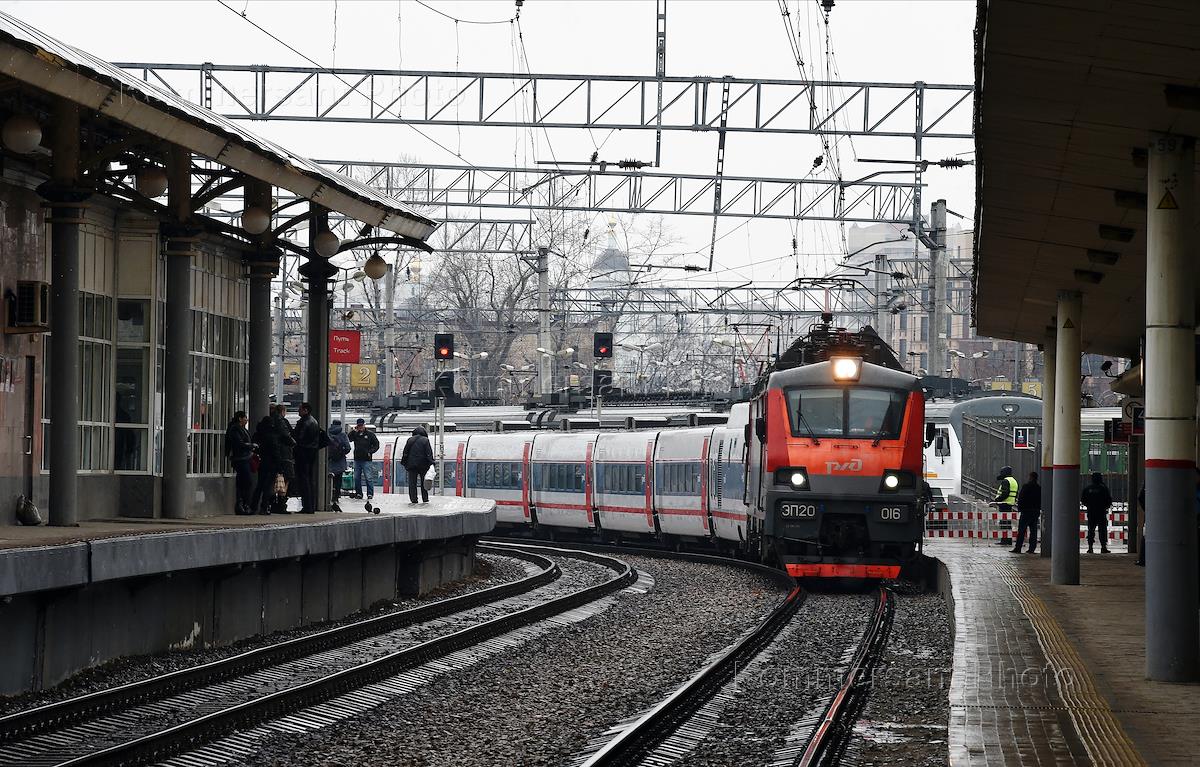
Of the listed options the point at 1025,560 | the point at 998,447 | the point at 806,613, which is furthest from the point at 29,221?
the point at 998,447

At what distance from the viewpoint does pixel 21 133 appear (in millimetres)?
14352

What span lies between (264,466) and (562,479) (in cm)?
1948

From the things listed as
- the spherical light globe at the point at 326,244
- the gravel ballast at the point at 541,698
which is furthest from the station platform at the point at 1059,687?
the spherical light globe at the point at 326,244

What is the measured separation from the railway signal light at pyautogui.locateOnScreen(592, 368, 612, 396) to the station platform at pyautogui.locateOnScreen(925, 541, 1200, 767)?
25636 mm


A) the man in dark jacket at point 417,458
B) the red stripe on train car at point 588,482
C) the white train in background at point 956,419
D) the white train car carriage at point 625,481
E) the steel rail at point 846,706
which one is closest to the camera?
the steel rail at point 846,706

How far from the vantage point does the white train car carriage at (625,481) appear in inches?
1448

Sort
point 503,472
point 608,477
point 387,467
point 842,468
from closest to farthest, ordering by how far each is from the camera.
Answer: point 842,468, point 608,477, point 503,472, point 387,467

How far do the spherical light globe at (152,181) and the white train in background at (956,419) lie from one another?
2829cm

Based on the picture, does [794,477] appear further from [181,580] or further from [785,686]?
[181,580]

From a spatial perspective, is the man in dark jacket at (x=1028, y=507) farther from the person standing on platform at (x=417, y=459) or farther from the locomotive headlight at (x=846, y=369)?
the person standing on platform at (x=417, y=459)


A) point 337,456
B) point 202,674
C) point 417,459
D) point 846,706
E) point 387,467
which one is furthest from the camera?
point 387,467

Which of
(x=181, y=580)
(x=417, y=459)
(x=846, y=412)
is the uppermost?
(x=846, y=412)

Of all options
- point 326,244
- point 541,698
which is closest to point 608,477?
point 326,244

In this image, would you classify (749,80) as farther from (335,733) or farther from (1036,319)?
(335,733)
